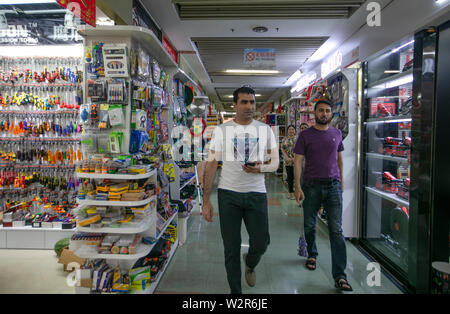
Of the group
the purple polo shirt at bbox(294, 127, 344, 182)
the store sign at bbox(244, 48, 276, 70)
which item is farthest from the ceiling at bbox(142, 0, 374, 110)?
the purple polo shirt at bbox(294, 127, 344, 182)

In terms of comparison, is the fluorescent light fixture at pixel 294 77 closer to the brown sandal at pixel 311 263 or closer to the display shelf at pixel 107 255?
the brown sandal at pixel 311 263

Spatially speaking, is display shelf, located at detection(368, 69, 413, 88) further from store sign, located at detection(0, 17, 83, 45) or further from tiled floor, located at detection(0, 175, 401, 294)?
store sign, located at detection(0, 17, 83, 45)

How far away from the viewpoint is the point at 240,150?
2.48m

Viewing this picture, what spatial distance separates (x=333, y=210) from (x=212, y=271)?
150 centimetres

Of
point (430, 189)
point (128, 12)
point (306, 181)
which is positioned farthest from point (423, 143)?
point (128, 12)

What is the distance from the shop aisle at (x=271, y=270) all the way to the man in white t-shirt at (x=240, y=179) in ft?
2.12

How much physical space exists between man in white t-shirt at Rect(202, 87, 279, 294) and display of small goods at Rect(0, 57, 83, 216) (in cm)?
295

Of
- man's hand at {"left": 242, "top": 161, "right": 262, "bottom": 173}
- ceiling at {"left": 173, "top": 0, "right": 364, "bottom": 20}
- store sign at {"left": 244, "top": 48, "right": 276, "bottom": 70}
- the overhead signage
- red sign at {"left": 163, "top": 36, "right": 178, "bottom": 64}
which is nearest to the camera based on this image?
man's hand at {"left": 242, "top": 161, "right": 262, "bottom": 173}

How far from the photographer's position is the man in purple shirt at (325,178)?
2877mm

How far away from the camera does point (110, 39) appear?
2.69 metres

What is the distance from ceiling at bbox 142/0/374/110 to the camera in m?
3.96

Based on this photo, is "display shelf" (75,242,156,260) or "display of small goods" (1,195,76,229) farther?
"display of small goods" (1,195,76,229)

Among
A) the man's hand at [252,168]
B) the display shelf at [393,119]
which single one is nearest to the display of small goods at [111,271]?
the man's hand at [252,168]

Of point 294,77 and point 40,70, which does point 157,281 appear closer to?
point 40,70
